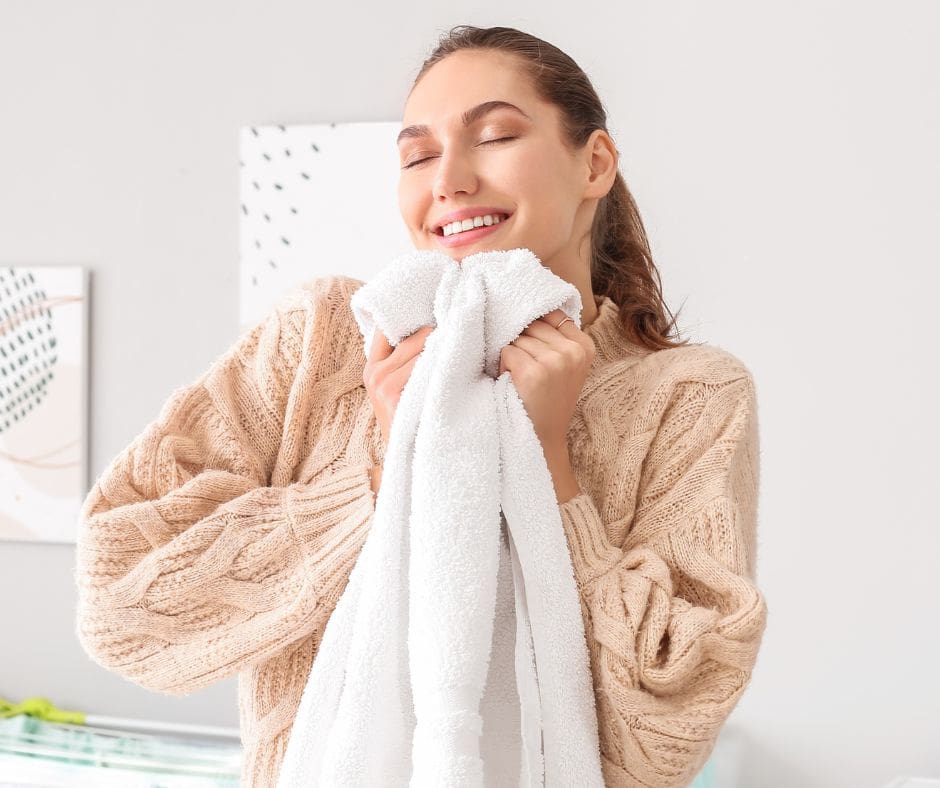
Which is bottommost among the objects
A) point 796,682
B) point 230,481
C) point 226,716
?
point 226,716

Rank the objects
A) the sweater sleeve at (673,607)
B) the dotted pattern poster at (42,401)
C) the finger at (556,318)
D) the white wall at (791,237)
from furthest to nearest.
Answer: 1. the dotted pattern poster at (42,401)
2. the white wall at (791,237)
3. the finger at (556,318)
4. the sweater sleeve at (673,607)

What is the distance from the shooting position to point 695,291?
7.93 feet

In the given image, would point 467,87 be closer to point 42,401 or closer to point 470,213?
point 470,213

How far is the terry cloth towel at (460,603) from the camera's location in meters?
0.78

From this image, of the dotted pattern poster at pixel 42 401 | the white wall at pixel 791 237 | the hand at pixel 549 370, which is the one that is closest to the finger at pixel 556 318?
the hand at pixel 549 370

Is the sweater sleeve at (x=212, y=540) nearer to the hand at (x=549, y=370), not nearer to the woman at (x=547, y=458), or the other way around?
the woman at (x=547, y=458)

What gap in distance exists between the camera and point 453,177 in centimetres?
90

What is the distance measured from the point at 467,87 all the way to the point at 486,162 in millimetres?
75

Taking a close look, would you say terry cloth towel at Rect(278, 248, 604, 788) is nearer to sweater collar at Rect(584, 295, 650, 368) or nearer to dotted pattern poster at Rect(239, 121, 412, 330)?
sweater collar at Rect(584, 295, 650, 368)

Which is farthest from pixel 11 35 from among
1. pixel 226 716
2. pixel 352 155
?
pixel 226 716

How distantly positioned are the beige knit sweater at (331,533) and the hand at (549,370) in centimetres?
7

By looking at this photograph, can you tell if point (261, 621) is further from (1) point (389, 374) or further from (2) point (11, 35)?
(2) point (11, 35)

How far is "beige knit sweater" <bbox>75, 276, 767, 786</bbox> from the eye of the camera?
79cm

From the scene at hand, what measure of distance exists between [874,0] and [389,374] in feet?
6.24
